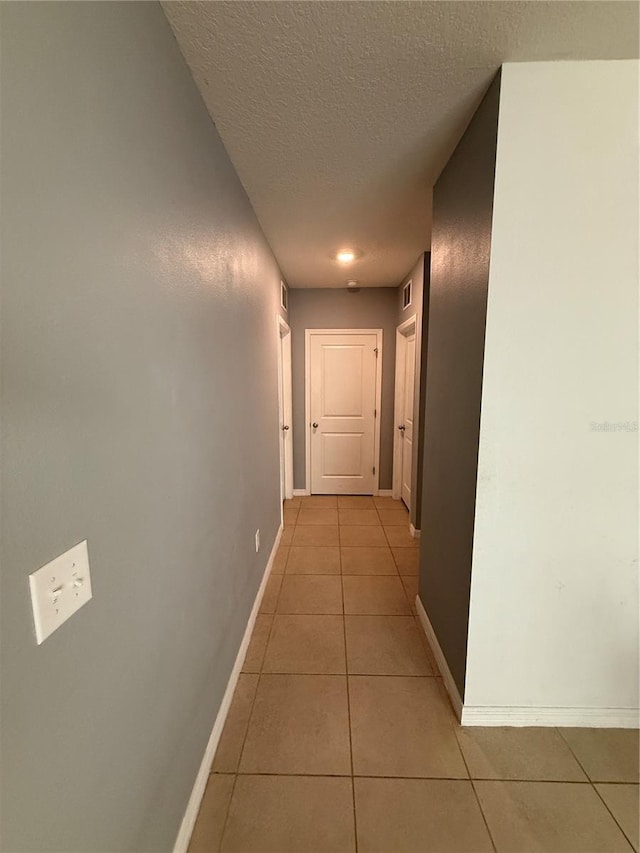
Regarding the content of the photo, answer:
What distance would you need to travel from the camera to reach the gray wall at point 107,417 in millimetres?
503

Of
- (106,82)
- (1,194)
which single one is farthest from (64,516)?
(106,82)

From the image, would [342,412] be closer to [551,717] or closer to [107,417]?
[551,717]

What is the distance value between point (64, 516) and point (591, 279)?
5.34 feet

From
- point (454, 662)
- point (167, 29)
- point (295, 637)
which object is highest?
point (167, 29)

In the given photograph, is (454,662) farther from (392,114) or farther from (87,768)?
(392,114)

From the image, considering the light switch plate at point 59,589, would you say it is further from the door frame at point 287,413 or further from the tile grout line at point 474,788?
the door frame at point 287,413

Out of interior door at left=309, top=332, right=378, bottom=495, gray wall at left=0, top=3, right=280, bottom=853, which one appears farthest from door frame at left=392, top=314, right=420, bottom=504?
gray wall at left=0, top=3, right=280, bottom=853

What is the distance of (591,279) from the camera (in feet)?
3.79

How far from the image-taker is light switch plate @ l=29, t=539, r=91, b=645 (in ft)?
1.74

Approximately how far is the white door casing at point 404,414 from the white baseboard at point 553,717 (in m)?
2.03

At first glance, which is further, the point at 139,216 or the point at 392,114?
the point at 392,114

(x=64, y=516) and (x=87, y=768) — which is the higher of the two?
(x=64, y=516)

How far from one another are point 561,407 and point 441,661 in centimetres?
132

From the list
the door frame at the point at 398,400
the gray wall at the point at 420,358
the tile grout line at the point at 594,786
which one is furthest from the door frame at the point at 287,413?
the tile grout line at the point at 594,786
